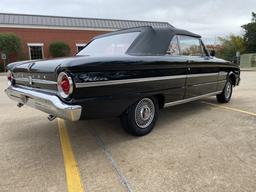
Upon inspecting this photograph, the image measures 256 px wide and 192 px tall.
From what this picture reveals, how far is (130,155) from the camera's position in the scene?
352cm

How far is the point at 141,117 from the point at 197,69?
183cm

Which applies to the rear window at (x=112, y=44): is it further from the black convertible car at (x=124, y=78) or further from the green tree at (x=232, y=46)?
the green tree at (x=232, y=46)

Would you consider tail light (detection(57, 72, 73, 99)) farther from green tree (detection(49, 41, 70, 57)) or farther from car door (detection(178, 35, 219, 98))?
green tree (detection(49, 41, 70, 57))

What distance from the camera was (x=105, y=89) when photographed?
343 centimetres

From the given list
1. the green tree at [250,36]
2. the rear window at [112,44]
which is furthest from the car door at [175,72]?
the green tree at [250,36]

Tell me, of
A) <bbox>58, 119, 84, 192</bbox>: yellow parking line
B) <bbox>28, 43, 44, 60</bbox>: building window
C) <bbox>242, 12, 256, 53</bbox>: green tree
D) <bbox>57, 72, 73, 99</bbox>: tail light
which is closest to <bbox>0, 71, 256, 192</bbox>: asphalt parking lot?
<bbox>58, 119, 84, 192</bbox>: yellow parking line

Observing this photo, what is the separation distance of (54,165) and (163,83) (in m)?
2.14

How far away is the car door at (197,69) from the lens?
506cm

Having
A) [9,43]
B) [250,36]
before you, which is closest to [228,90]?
[9,43]

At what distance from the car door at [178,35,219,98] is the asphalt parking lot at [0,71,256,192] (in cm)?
62

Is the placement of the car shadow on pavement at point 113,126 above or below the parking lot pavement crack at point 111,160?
above

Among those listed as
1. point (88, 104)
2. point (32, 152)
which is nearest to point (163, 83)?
point (88, 104)

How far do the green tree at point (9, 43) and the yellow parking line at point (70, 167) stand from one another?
28.4m

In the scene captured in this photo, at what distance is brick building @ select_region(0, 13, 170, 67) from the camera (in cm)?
3181
